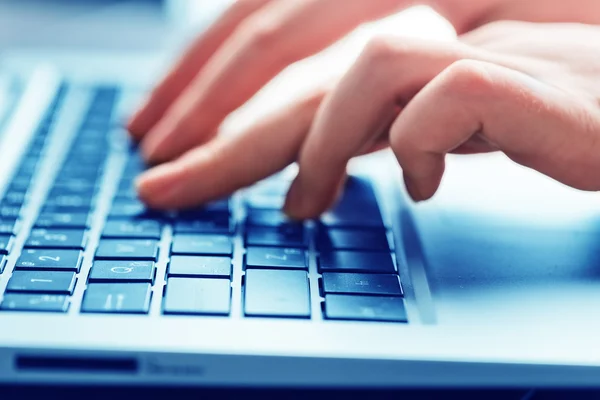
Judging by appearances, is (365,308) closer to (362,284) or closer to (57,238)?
(362,284)

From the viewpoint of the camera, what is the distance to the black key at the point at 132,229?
0.45 metres

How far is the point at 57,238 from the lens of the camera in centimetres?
43

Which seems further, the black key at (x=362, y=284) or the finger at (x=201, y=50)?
the finger at (x=201, y=50)

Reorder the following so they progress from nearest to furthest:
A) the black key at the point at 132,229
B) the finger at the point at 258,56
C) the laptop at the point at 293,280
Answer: the laptop at the point at 293,280 < the black key at the point at 132,229 < the finger at the point at 258,56

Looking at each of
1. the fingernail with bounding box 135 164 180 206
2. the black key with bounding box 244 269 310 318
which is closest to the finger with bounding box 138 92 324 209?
the fingernail with bounding box 135 164 180 206

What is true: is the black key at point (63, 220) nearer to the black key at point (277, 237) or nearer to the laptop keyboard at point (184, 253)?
the laptop keyboard at point (184, 253)

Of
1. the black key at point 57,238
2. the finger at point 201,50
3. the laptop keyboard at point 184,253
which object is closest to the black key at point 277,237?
the laptop keyboard at point 184,253

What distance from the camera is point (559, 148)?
0.42 meters

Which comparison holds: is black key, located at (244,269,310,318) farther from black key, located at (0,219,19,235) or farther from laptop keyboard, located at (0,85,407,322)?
black key, located at (0,219,19,235)

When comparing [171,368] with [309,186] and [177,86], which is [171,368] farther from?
[177,86]

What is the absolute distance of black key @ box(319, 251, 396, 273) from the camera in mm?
419

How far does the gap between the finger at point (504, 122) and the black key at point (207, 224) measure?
0.41 ft

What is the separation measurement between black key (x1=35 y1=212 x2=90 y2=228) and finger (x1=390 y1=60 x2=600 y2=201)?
206 millimetres

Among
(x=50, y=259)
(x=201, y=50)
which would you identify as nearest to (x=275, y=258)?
(x=50, y=259)
